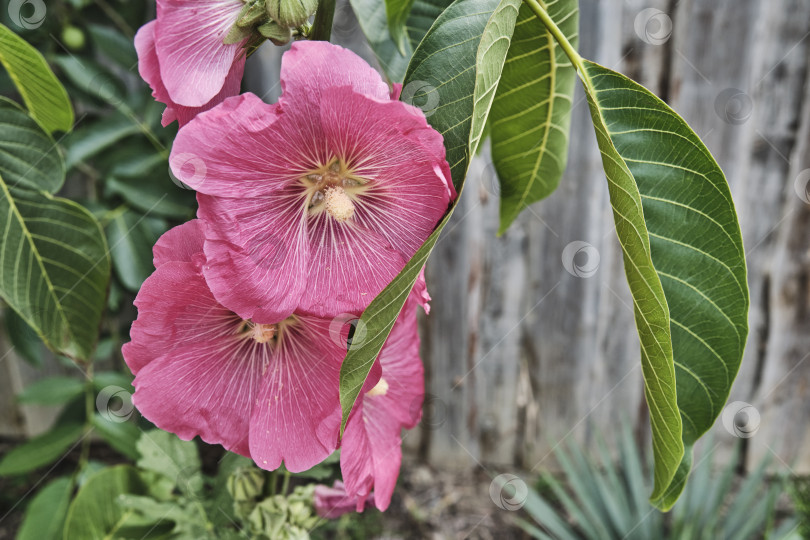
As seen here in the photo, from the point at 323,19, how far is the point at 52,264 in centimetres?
32

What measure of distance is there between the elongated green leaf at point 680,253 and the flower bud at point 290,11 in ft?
0.55

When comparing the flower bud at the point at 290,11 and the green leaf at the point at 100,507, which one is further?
the green leaf at the point at 100,507

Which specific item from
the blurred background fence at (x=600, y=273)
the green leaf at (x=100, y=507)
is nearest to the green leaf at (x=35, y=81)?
the green leaf at (x=100, y=507)

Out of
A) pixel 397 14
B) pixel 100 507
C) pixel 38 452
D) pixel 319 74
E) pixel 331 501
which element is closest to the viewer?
pixel 319 74

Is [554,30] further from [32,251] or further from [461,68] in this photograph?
[32,251]

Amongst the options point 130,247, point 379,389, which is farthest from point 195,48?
point 130,247

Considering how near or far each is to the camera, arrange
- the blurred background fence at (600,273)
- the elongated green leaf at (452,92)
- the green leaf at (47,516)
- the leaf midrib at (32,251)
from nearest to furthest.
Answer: the elongated green leaf at (452,92) → the leaf midrib at (32,251) → the green leaf at (47,516) → the blurred background fence at (600,273)

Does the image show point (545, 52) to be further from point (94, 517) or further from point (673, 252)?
point (94, 517)

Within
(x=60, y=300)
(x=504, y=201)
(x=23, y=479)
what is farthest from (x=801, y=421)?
(x=23, y=479)

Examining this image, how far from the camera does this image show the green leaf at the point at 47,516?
105 centimetres

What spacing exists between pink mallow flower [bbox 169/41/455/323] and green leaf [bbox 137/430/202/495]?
15.2 inches

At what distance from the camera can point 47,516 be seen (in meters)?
1.07

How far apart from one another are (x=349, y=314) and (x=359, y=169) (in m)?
0.08

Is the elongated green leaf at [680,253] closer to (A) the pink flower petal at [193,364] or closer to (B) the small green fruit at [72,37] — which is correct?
(A) the pink flower petal at [193,364]
